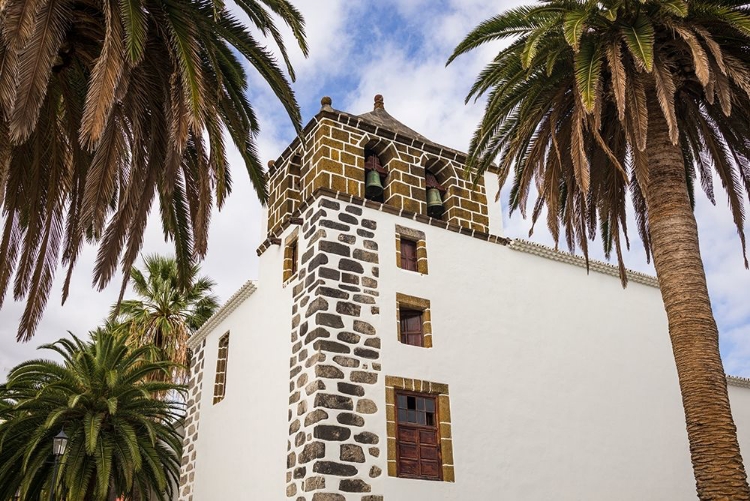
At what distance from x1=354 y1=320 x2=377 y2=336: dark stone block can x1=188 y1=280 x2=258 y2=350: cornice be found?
11.0 feet

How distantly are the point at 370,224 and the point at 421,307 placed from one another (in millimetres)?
1672

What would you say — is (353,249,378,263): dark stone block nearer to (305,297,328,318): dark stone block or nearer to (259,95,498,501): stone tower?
(259,95,498,501): stone tower

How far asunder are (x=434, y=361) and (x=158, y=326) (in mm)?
12697

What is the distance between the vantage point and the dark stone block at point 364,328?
11.4 meters

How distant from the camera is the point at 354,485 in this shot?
33.7 ft

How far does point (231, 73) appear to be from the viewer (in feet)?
29.1

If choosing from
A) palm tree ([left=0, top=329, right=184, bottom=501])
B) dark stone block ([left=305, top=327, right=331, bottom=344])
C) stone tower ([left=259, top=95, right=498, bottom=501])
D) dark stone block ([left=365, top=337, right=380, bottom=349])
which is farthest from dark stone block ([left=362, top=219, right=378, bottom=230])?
palm tree ([left=0, top=329, right=184, bottom=501])

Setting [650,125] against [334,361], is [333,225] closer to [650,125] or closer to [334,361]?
[334,361]

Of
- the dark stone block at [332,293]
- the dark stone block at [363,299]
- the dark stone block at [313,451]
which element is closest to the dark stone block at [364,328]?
the dark stone block at [363,299]

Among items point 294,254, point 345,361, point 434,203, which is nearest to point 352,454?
point 345,361

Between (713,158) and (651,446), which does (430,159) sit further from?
(651,446)

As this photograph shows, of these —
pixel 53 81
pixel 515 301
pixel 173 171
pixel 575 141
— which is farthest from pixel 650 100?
pixel 53 81

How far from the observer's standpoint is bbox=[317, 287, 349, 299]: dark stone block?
11299 millimetres

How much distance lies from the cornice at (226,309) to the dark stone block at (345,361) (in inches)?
143
